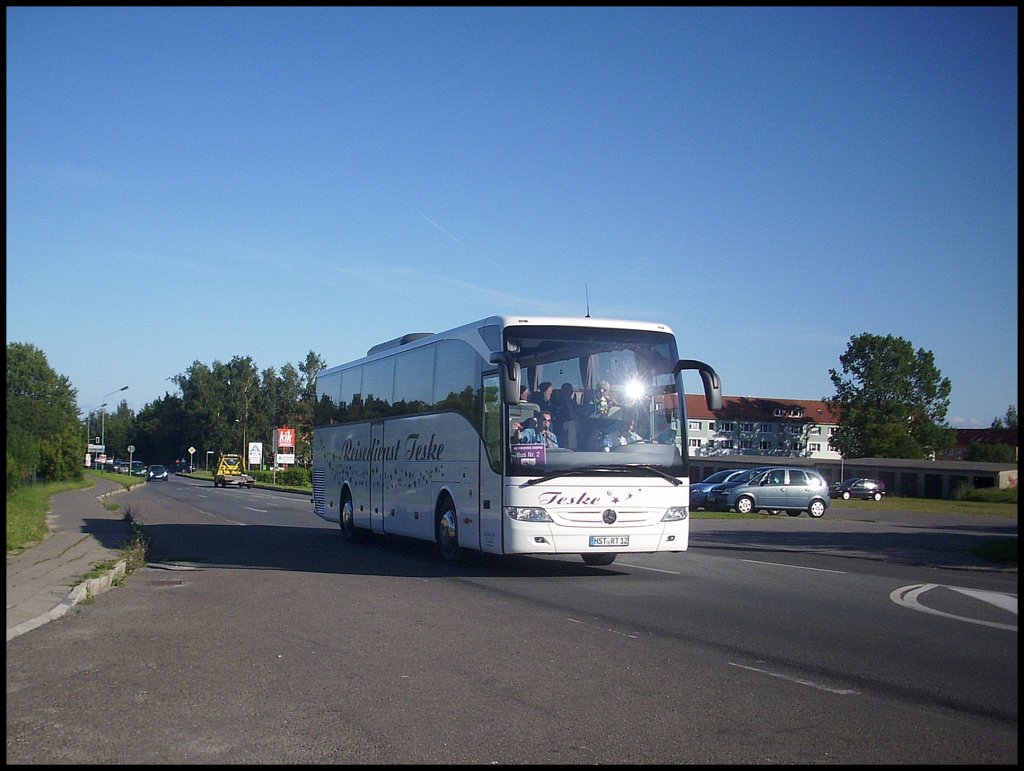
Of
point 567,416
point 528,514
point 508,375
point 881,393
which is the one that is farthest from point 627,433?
point 881,393

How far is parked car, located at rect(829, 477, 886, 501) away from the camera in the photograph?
64500 mm

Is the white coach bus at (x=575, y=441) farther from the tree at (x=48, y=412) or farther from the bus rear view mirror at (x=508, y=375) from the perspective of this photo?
the tree at (x=48, y=412)

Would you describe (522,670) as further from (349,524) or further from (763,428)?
(763,428)

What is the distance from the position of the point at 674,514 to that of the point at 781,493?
24724 millimetres

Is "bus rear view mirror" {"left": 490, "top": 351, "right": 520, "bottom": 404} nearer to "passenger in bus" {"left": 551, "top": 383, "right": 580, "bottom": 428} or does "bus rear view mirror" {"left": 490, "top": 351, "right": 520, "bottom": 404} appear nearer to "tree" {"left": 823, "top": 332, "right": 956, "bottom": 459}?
"passenger in bus" {"left": 551, "top": 383, "right": 580, "bottom": 428}

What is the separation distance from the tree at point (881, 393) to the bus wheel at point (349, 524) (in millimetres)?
52962

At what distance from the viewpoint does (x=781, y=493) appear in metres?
37.6

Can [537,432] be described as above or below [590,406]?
below

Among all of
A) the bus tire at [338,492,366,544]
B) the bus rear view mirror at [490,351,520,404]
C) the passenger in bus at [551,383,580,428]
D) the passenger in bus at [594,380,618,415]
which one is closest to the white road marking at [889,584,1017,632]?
the passenger in bus at [594,380,618,415]

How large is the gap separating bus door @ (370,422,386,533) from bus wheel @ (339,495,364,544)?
5.27 ft

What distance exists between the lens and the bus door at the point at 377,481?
19516 mm

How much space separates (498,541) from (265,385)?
13254cm

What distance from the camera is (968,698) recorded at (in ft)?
22.4

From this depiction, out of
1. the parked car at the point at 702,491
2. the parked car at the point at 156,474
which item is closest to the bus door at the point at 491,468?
the parked car at the point at 702,491
